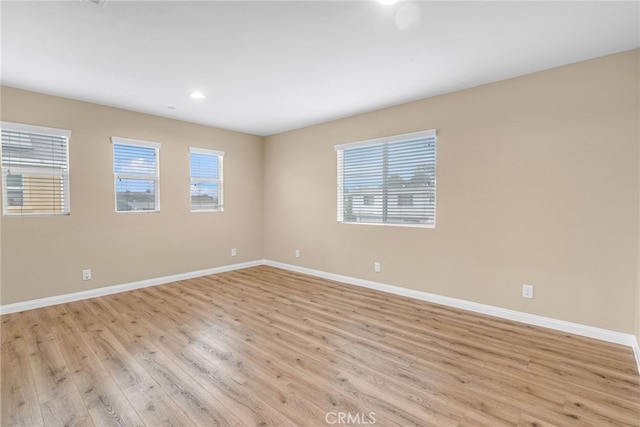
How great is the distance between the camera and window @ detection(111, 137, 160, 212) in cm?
419

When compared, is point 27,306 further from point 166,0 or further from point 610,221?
point 610,221

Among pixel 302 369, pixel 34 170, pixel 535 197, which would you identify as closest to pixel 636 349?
pixel 535 197

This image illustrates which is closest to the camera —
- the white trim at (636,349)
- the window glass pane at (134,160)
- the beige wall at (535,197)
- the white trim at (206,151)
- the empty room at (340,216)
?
the empty room at (340,216)

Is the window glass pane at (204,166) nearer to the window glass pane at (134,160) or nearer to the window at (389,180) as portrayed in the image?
the window glass pane at (134,160)

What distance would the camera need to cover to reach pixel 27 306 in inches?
137

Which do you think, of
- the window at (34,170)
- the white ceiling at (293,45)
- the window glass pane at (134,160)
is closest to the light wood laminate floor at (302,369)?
the window at (34,170)

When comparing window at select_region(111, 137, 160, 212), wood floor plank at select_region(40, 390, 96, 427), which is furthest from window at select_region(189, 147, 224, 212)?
wood floor plank at select_region(40, 390, 96, 427)

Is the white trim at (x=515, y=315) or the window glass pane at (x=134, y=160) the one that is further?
the window glass pane at (x=134, y=160)

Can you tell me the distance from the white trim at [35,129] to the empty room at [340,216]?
0.9 inches

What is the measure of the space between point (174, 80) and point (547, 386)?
4.20m

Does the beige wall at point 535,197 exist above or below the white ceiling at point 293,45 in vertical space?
below

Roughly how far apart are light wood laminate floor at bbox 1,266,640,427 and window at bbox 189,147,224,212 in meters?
2.10

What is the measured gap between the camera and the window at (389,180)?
3.80 meters

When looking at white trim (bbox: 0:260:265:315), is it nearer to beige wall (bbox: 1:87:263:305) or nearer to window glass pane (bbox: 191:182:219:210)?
beige wall (bbox: 1:87:263:305)
